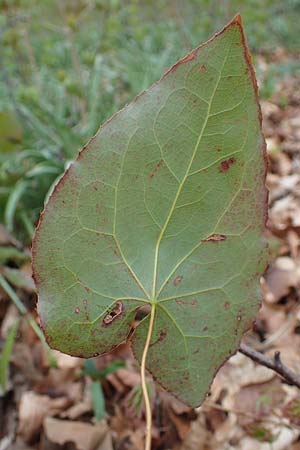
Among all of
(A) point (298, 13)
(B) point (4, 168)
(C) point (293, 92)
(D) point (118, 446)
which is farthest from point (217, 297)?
(A) point (298, 13)

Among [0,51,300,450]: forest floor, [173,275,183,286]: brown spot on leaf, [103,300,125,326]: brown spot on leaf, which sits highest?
[103,300,125,326]: brown spot on leaf

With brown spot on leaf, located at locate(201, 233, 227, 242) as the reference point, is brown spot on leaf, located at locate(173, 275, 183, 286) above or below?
below

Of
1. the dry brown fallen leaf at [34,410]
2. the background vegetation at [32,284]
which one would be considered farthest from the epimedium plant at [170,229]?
the dry brown fallen leaf at [34,410]

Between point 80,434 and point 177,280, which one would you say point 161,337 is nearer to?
point 177,280

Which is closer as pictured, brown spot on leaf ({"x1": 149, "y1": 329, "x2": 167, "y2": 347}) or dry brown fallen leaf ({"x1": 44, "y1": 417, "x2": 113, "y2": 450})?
brown spot on leaf ({"x1": 149, "y1": 329, "x2": 167, "y2": 347})

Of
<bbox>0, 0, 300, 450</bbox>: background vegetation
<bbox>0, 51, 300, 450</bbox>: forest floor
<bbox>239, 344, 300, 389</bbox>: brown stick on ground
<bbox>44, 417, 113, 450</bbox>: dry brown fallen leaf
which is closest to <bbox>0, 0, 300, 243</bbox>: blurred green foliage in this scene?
<bbox>0, 0, 300, 450</bbox>: background vegetation

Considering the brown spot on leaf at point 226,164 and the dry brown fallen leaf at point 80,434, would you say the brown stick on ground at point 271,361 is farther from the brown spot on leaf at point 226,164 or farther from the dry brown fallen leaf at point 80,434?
the dry brown fallen leaf at point 80,434

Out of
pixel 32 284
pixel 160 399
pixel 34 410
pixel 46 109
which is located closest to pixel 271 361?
pixel 160 399

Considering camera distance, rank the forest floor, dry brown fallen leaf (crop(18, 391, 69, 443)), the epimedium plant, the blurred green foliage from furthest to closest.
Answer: the blurred green foliage → dry brown fallen leaf (crop(18, 391, 69, 443)) → the forest floor → the epimedium plant

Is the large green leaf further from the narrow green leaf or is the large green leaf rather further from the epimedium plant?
the narrow green leaf
